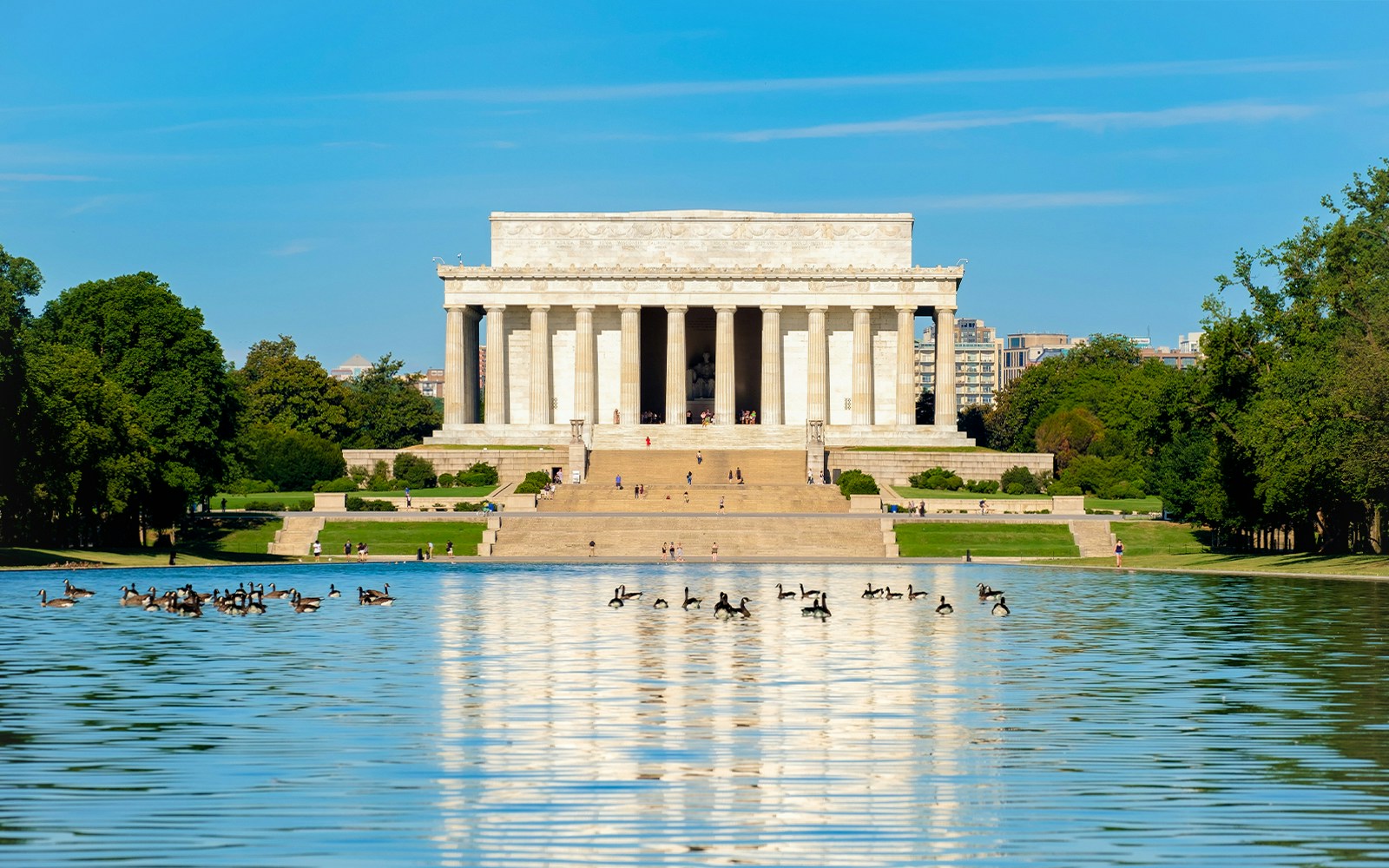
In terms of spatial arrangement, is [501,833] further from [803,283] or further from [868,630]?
[803,283]

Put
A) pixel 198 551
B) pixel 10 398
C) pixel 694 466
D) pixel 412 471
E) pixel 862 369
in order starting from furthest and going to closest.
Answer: pixel 862 369 → pixel 412 471 → pixel 694 466 → pixel 198 551 → pixel 10 398

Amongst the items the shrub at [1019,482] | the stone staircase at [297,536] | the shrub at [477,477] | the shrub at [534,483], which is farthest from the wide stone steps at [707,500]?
the stone staircase at [297,536]

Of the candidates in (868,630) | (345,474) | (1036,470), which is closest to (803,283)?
(1036,470)

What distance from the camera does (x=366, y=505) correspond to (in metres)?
96.7

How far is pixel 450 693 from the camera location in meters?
29.5

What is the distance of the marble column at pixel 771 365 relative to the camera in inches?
5153

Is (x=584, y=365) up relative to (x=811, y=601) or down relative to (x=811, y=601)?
up

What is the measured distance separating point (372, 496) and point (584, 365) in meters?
31.2

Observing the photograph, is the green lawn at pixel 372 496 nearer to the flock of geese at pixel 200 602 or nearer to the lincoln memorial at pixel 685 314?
the lincoln memorial at pixel 685 314

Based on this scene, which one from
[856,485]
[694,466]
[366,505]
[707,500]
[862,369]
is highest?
[862,369]

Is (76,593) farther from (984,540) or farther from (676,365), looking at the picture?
(676,365)

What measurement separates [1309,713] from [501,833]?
1481 cm

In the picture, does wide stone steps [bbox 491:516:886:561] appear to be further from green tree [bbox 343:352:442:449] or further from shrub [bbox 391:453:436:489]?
green tree [bbox 343:352:442:449]

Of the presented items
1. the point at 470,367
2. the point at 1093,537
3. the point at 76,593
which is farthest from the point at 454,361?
the point at 76,593
